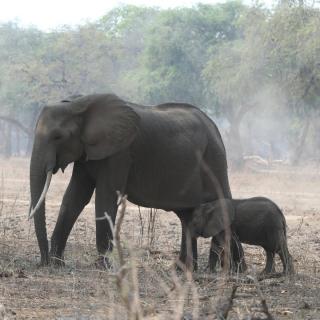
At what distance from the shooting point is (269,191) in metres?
24.5

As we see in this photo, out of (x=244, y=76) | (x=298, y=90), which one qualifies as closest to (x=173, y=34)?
(x=244, y=76)

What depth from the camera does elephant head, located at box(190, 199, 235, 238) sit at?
8.37 m

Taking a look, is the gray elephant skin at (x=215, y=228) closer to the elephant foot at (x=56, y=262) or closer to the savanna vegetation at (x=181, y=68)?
A: the elephant foot at (x=56, y=262)

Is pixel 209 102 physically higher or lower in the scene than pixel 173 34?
lower

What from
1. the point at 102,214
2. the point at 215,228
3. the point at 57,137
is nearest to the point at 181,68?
the point at 57,137

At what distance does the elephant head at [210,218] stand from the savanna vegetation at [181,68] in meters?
20.6

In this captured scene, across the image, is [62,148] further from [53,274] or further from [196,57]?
[196,57]

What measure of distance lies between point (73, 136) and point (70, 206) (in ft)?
2.13

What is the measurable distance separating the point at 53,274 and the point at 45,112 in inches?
59.9

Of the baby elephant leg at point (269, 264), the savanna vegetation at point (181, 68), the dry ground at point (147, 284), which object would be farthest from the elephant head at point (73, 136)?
the savanna vegetation at point (181, 68)

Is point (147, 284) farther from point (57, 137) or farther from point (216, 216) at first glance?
point (57, 137)

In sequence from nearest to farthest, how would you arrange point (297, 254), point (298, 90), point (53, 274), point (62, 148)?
point (53, 274), point (62, 148), point (297, 254), point (298, 90)

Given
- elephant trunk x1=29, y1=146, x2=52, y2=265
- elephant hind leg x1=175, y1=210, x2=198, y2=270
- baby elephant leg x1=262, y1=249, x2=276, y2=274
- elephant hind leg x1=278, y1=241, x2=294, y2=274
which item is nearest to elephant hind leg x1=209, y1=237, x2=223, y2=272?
elephant hind leg x1=175, y1=210, x2=198, y2=270

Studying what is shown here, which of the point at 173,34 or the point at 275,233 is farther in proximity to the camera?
the point at 173,34
